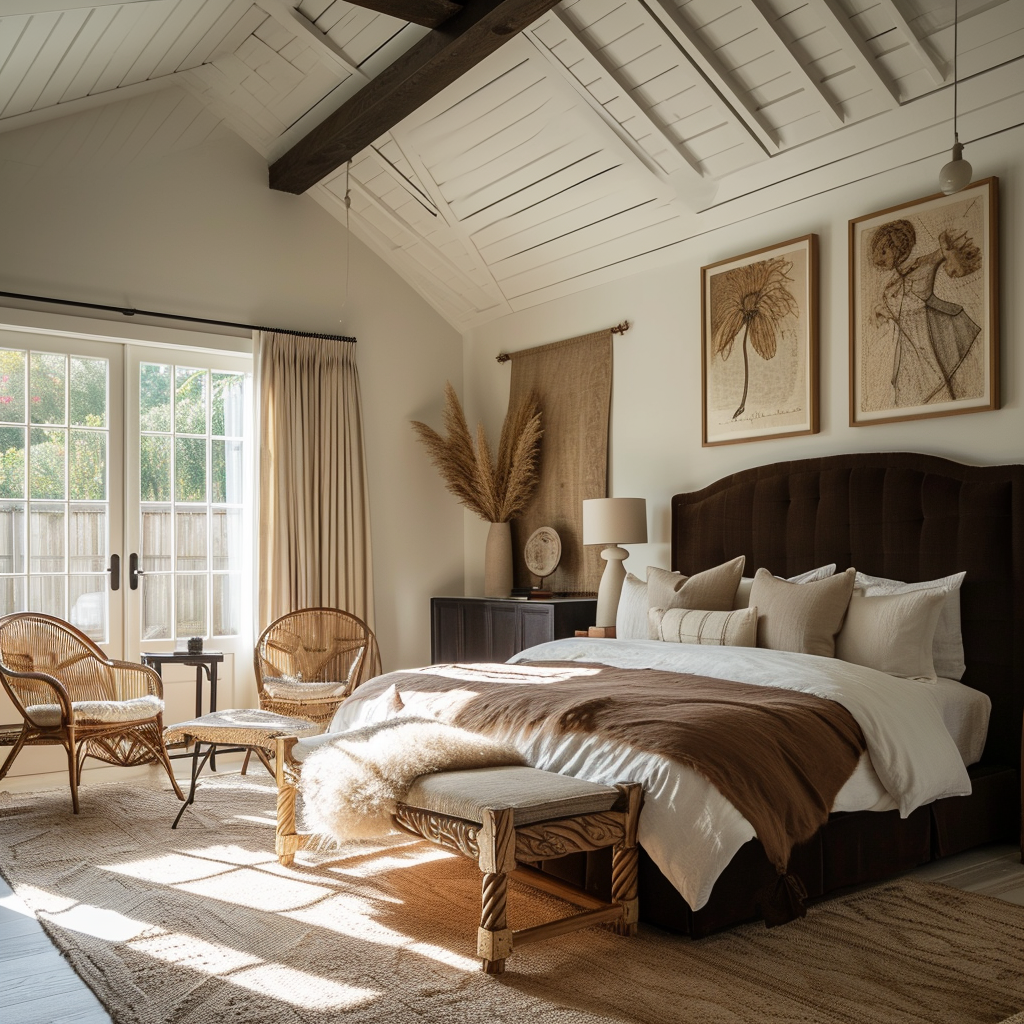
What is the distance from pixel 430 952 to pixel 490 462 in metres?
3.89

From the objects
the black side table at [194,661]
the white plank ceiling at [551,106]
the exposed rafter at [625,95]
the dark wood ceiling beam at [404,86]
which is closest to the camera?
the white plank ceiling at [551,106]

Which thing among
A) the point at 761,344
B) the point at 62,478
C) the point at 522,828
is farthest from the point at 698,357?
the point at 62,478

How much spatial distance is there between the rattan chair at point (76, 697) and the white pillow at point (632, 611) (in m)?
2.02

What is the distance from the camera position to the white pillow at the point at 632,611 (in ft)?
14.6

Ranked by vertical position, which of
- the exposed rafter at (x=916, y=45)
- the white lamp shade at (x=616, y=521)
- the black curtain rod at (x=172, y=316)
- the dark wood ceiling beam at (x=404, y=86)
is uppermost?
the dark wood ceiling beam at (x=404, y=86)

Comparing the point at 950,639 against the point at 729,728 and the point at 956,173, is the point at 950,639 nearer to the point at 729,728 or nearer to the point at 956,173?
the point at 729,728

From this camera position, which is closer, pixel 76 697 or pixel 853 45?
pixel 853 45

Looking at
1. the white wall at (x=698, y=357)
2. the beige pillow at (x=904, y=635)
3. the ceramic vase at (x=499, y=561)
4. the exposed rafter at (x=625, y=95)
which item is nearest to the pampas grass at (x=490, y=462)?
the ceramic vase at (x=499, y=561)

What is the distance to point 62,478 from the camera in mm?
5070

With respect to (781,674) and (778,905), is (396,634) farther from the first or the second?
(778,905)

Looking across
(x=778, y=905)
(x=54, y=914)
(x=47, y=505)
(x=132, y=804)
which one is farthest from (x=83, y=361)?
(x=778, y=905)

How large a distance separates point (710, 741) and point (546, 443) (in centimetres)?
347

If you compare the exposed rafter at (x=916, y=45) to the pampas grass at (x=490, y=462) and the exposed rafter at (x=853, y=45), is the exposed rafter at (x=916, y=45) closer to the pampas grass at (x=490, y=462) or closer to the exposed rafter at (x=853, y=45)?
the exposed rafter at (x=853, y=45)

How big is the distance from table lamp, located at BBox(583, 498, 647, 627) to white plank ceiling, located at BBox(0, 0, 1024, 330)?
1333mm
